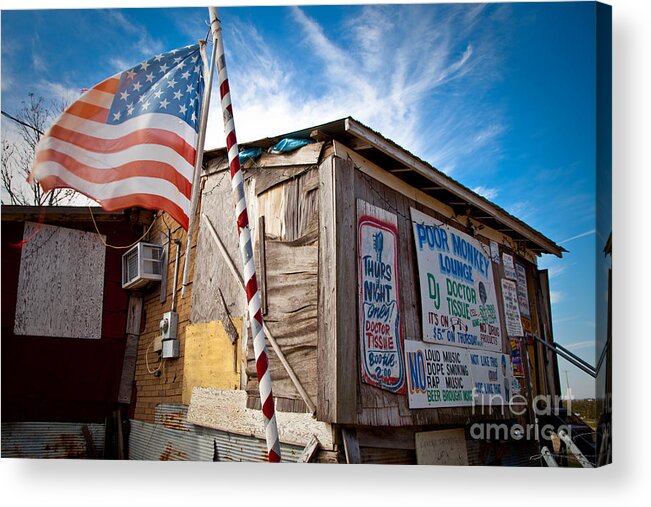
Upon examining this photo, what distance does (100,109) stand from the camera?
15.8ft

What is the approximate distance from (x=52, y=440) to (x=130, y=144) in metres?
3.39

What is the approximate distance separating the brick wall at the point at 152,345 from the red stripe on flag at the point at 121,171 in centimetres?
199

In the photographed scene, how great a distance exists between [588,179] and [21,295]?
5.52m

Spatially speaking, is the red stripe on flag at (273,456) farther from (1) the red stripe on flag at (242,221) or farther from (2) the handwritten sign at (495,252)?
(2) the handwritten sign at (495,252)

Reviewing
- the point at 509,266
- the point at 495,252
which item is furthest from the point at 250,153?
the point at 509,266

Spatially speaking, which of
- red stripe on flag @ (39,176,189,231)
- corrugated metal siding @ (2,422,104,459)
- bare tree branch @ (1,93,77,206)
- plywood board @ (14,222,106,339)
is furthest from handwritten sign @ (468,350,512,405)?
bare tree branch @ (1,93,77,206)

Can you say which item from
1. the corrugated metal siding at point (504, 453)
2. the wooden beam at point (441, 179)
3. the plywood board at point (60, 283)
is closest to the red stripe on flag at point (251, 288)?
the wooden beam at point (441, 179)

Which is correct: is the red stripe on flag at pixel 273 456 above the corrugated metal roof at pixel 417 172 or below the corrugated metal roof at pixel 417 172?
below

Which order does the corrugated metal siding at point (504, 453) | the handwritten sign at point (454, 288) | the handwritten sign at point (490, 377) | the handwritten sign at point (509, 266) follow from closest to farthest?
the corrugated metal siding at point (504, 453), the handwritten sign at point (454, 288), the handwritten sign at point (490, 377), the handwritten sign at point (509, 266)

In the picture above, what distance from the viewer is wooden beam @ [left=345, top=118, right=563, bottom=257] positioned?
5.20 m

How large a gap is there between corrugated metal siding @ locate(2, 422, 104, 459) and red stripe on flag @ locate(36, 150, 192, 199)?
272 cm

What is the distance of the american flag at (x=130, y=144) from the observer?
4.67 meters

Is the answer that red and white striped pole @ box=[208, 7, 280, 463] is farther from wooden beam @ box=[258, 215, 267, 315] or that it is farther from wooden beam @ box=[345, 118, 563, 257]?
wooden beam @ box=[258, 215, 267, 315]

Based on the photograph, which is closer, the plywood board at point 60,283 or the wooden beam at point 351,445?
the wooden beam at point 351,445
